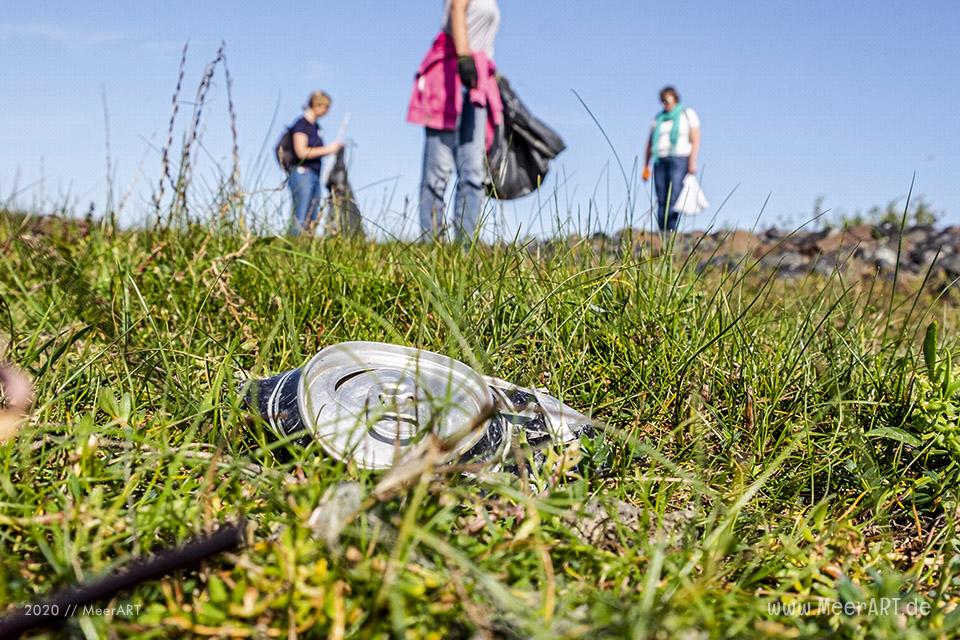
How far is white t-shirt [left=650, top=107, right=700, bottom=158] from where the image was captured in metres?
8.79

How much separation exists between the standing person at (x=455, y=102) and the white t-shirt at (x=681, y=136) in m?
4.08

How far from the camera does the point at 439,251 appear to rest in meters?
2.91

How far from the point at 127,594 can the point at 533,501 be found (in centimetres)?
62

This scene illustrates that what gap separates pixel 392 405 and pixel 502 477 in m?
0.28

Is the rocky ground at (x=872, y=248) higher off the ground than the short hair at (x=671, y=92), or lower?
lower

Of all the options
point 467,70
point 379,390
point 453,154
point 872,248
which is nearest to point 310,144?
point 453,154

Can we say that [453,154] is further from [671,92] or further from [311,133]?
[671,92]

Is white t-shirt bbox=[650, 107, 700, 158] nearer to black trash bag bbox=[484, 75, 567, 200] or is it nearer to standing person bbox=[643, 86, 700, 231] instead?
standing person bbox=[643, 86, 700, 231]

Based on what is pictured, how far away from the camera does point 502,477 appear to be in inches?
58.4

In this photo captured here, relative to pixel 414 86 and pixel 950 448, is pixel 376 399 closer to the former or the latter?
pixel 950 448

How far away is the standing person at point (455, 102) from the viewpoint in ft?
16.6

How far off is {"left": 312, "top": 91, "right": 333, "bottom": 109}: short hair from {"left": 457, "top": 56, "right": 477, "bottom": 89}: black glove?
338 centimetres

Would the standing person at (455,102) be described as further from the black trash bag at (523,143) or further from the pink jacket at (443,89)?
the black trash bag at (523,143)

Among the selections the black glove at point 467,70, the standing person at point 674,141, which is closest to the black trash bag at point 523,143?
the black glove at point 467,70
